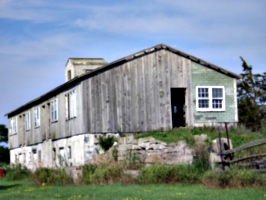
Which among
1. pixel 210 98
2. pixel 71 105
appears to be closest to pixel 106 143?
pixel 71 105

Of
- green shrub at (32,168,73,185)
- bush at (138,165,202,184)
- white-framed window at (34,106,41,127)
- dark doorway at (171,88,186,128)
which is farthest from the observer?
white-framed window at (34,106,41,127)

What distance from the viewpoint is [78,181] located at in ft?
95.3

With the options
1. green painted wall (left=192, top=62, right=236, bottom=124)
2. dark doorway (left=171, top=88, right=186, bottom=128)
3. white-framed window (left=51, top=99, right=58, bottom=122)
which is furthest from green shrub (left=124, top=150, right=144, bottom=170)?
white-framed window (left=51, top=99, right=58, bottom=122)

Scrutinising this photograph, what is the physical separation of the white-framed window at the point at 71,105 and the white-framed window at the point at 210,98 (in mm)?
7911

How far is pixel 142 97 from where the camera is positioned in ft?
127

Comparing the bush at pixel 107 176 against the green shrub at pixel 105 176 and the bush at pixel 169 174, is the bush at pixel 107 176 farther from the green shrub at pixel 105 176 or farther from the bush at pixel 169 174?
the bush at pixel 169 174

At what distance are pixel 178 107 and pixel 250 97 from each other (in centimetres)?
1727

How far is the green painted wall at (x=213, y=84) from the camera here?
3950 centimetres

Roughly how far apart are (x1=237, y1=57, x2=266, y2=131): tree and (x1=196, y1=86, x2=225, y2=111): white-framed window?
1532cm

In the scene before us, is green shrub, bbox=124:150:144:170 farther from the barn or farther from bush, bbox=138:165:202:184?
the barn

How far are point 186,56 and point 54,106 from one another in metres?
11.0

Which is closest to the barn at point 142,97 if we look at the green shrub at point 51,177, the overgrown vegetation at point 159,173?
the overgrown vegetation at point 159,173

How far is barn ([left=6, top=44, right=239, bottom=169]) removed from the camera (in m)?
37.7

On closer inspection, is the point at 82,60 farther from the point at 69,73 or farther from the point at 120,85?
the point at 120,85
